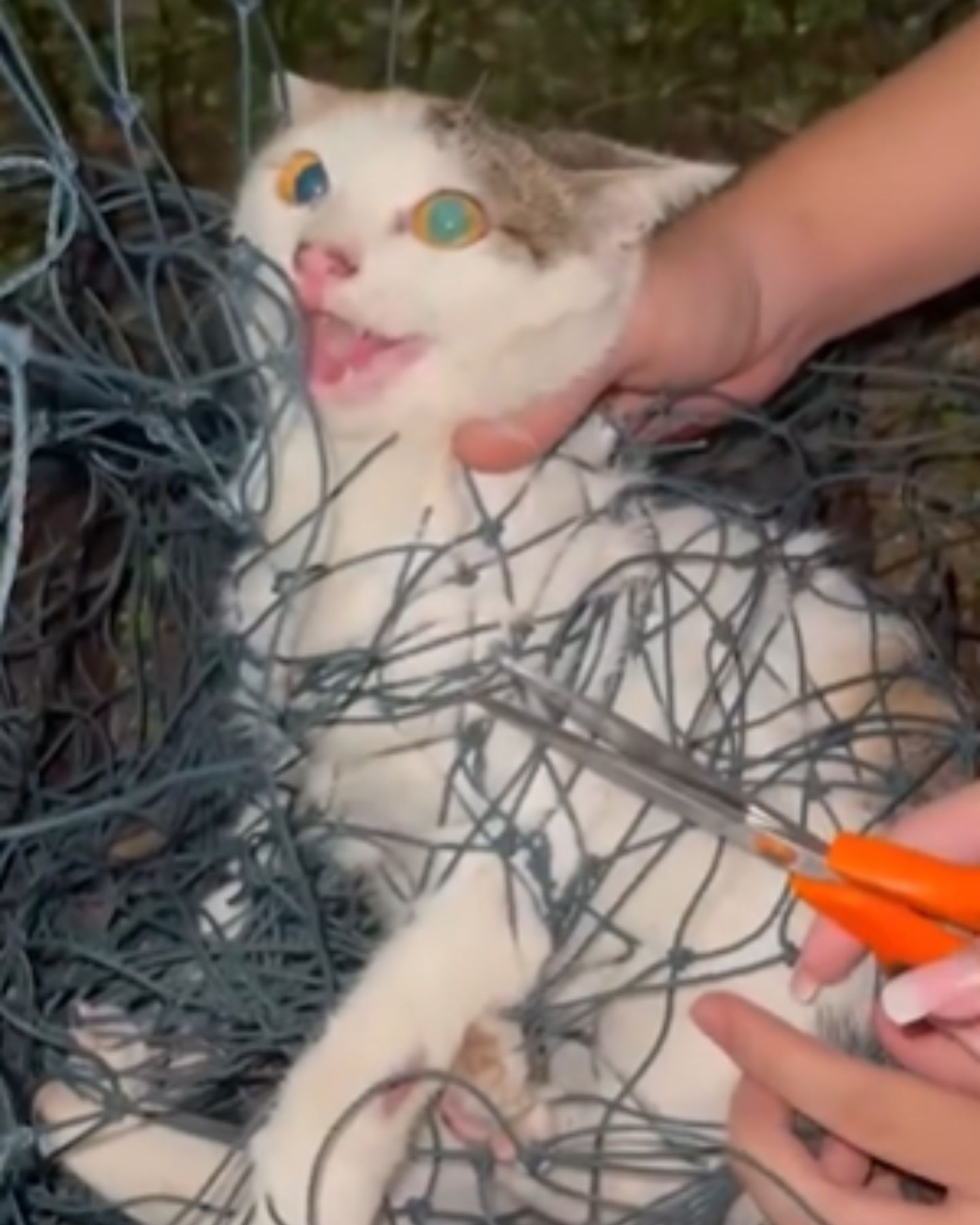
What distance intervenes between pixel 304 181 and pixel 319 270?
0.04 meters

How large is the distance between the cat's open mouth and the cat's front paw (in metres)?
0.23

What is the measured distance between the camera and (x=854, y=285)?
909 mm

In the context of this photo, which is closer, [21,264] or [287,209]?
[287,209]

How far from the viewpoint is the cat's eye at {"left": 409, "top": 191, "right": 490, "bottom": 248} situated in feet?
2.50

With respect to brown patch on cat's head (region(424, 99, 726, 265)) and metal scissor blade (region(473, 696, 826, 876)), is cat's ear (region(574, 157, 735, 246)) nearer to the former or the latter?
brown patch on cat's head (region(424, 99, 726, 265))

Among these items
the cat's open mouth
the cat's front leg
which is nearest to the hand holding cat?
the cat's open mouth

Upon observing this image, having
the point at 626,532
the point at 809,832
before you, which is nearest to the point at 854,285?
the point at 626,532

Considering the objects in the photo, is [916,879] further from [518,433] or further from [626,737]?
[518,433]

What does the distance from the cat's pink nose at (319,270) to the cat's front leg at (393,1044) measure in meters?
0.21

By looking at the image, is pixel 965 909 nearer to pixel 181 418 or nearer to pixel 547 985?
pixel 547 985

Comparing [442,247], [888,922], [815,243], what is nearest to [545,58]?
[815,243]

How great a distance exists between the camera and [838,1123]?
0.69 meters

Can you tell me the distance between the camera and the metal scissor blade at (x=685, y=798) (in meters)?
0.70

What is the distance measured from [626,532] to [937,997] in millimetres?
259
